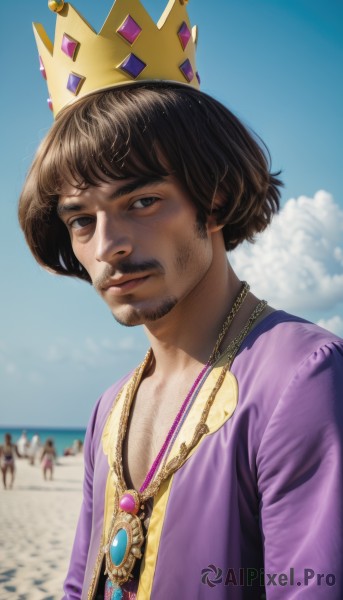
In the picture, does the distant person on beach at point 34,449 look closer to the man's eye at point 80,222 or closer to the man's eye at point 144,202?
the man's eye at point 80,222

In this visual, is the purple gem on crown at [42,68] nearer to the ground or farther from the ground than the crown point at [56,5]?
nearer to the ground

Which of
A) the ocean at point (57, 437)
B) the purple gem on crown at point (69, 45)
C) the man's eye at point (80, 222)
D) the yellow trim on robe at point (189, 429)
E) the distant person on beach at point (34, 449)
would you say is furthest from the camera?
the ocean at point (57, 437)

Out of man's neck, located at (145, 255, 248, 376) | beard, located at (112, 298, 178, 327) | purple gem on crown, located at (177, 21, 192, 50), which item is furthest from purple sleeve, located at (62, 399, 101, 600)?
purple gem on crown, located at (177, 21, 192, 50)

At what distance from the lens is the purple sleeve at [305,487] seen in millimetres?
1444

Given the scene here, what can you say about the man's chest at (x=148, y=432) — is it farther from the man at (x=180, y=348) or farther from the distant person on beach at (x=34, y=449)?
the distant person on beach at (x=34, y=449)

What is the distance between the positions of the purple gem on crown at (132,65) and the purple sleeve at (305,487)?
1.34 m

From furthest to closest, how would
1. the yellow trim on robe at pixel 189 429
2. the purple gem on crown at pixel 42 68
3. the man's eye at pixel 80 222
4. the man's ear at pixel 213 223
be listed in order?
the purple gem on crown at pixel 42 68 < the man's ear at pixel 213 223 < the man's eye at pixel 80 222 < the yellow trim on robe at pixel 189 429

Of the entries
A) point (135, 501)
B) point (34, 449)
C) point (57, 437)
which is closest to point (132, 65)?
point (135, 501)

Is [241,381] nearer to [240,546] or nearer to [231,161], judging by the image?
[240,546]

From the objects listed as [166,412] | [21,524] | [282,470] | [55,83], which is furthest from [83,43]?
[21,524]

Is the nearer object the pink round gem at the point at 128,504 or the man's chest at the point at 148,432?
the pink round gem at the point at 128,504

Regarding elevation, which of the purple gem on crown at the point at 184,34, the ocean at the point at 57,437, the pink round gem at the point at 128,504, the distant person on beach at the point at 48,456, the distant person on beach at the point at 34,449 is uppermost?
the purple gem on crown at the point at 184,34

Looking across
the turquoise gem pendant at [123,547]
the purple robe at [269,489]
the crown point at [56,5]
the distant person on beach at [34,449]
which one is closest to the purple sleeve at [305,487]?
the purple robe at [269,489]

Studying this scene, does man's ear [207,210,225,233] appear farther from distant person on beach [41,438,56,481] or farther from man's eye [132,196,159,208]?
distant person on beach [41,438,56,481]
